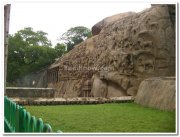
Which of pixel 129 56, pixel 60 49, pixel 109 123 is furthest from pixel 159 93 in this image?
pixel 60 49

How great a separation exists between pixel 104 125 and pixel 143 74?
232 inches

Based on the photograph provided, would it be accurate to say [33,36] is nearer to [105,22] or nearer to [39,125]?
[105,22]

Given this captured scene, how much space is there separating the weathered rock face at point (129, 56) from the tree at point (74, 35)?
3.29 m

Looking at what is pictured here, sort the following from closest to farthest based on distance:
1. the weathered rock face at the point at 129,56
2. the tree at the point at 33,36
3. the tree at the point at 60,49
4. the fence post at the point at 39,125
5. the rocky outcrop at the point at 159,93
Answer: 1. the fence post at the point at 39,125
2. the rocky outcrop at the point at 159,93
3. the weathered rock face at the point at 129,56
4. the tree at the point at 33,36
5. the tree at the point at 60,49

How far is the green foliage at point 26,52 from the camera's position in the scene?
10.7 m

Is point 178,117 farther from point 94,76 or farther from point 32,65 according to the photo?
point 32,65

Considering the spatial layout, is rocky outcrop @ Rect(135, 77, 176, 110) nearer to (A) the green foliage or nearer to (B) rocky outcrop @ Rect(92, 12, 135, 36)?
(A) the green foliage

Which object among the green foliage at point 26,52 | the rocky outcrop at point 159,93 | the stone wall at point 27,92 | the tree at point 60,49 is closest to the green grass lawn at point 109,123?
the rocky outcrop at point 159,93

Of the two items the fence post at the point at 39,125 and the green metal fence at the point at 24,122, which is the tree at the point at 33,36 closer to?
the green metal fence at the point at 24,122

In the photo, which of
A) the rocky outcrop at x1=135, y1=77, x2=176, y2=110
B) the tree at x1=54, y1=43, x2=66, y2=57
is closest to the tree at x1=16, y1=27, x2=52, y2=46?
the tree at x1=54, y1=43, x2=66, y2=57

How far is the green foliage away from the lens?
10.7 meters

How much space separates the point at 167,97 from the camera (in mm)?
5562
